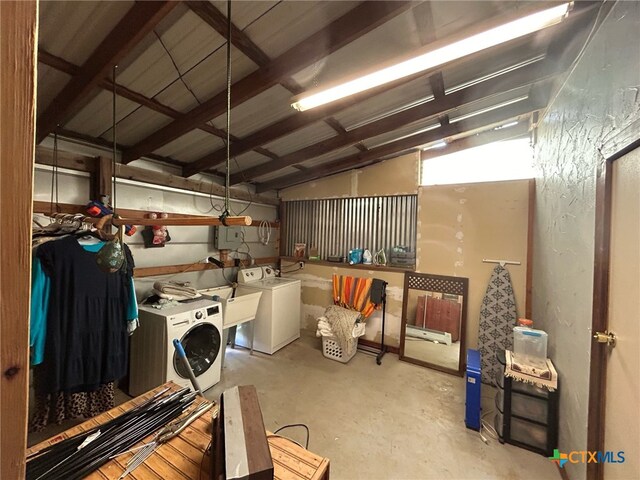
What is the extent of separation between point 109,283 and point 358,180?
3179 millimetres

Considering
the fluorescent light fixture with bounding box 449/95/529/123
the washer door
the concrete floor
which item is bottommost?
the concrete floor

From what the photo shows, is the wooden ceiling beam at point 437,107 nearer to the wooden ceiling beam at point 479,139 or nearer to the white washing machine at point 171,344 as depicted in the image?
the wooden ceiling beam at point 479,139

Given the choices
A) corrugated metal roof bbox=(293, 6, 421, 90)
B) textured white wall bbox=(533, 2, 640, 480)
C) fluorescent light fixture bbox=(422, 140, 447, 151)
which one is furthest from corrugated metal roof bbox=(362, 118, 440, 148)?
corrugated metal roof bbox=(293, 6, 421, 90)

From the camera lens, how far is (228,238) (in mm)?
3678

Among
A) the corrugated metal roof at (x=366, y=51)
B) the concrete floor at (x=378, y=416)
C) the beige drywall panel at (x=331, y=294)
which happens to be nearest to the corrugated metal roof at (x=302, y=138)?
the corrugated metal roof at (x=366, y=51)

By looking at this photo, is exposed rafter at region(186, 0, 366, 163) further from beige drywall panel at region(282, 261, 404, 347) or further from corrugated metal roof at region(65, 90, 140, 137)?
beige drywall panel at region(282, 261, 404, 347)

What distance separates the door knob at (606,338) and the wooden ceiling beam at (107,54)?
2.64 meters

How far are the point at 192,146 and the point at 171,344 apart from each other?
6.48 feet

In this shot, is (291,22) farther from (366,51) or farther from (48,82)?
(48,82)

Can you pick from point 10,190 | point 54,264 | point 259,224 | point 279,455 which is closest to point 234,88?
point 54,264

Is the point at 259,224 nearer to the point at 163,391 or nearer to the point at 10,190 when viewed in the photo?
the point at 163,391

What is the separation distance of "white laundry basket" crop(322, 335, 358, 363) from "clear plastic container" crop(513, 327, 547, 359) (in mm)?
1809

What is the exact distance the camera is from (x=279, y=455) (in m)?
1.16

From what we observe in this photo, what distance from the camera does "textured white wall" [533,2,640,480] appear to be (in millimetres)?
1260
